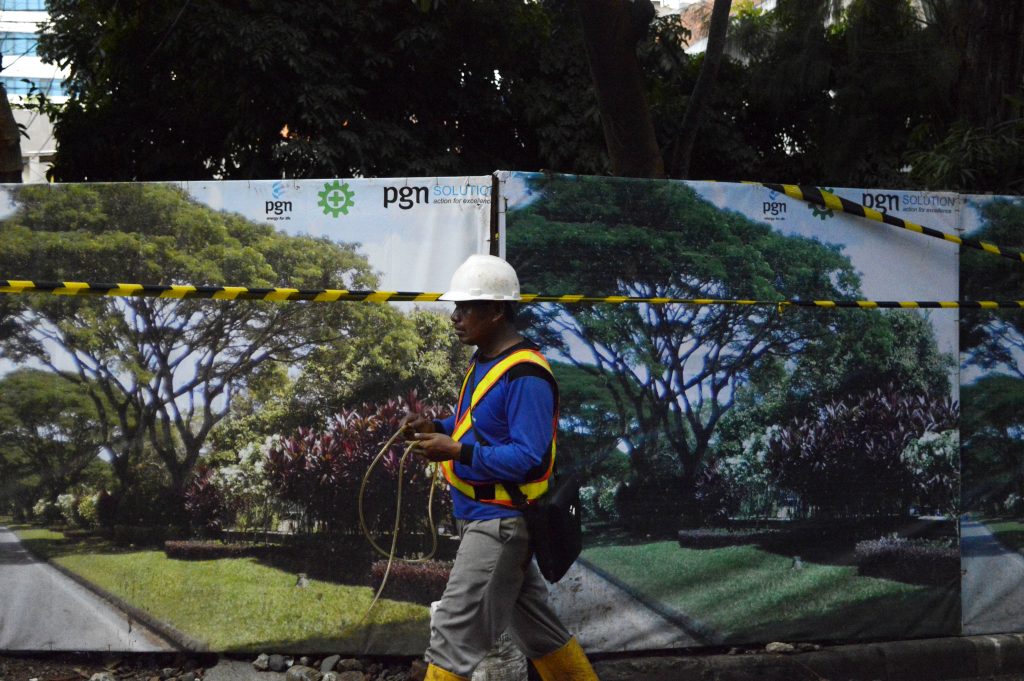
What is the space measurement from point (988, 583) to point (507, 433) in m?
3.30

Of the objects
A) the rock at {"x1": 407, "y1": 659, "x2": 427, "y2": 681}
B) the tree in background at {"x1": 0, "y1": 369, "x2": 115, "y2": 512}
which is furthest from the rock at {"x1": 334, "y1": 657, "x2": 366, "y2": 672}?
the tree in background at {"x1": 0, "y1": 369, "x2": 115, "y2": 512}

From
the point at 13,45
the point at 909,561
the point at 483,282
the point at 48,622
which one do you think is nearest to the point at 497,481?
the point at 483,282

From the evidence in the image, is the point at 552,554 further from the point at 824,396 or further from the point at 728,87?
the point at 728,87

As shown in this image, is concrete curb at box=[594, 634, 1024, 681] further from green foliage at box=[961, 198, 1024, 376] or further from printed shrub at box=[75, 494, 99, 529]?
printed shrub at box=[75, 494, 99, 529]

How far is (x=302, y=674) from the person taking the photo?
545 centimetres

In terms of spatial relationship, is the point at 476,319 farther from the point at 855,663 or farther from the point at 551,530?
the point at 855,663

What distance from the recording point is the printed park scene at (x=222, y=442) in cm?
552

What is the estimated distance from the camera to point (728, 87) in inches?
671

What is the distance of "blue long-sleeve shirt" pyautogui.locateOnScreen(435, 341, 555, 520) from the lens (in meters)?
4.05

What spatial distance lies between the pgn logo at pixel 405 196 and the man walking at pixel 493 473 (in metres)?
1.24

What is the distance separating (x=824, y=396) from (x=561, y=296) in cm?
145

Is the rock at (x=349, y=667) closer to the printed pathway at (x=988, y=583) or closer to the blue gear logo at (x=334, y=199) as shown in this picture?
the blue gear logo at (x=334, y=199)

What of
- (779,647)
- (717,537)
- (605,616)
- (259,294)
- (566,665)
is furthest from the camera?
(779,647)

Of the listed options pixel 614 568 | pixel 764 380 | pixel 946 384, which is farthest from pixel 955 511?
pixel 614 568
